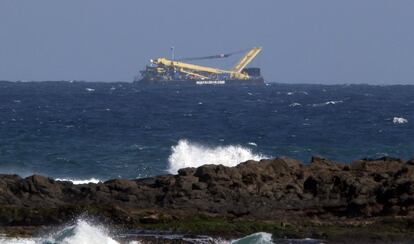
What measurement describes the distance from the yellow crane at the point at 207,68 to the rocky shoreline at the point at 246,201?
117364 millimetres

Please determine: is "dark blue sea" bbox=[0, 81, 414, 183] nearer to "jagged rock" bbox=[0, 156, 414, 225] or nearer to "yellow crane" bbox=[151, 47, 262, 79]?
"jagged rock" bbox=[0, 156, 414, 225]

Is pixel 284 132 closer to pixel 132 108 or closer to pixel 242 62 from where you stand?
pixel 132 108

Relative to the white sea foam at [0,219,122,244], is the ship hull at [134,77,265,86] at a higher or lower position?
lower

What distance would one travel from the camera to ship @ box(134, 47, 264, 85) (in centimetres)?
14475

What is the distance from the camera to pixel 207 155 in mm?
46719

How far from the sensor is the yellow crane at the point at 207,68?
146875 millimetres

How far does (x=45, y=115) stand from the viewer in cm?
6375

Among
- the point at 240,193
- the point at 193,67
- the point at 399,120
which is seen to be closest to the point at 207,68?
the point at 193,67

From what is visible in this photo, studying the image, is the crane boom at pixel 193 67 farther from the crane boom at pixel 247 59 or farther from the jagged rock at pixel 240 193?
the jagged rock at pixel 240 193

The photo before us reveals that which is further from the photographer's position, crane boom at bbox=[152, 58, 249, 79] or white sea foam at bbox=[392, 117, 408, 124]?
crane boom at bbox=[152, 58, 249, 79]

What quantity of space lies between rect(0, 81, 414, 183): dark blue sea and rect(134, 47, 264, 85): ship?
6731cm

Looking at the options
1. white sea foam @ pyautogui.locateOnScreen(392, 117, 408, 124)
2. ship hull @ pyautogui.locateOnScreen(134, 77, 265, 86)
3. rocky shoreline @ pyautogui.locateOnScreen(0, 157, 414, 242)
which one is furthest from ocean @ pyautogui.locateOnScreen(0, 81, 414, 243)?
ship hull @ pyautogui.locateOnScreen(134, 77, 265, 86)

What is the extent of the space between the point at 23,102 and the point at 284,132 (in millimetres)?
27085

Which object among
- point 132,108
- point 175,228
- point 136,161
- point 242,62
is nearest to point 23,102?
point 132,108
